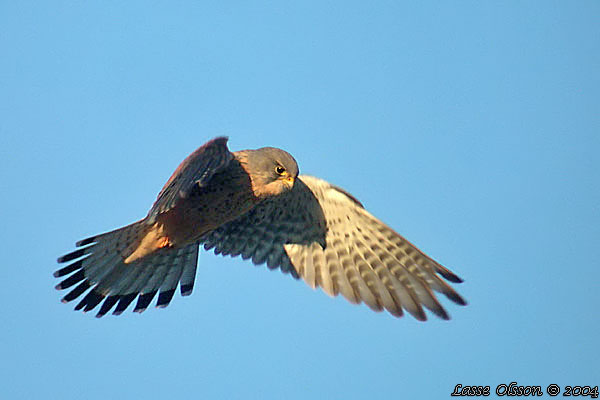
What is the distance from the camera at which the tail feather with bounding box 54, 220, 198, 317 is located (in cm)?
589

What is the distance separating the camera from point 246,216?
654 centimetres

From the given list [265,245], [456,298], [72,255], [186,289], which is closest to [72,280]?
[72,255]

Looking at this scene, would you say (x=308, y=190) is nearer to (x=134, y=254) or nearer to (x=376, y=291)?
(x=376, y=291)

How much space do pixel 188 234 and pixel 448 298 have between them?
222cm

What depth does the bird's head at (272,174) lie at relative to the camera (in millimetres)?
5672

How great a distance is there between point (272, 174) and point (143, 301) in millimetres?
1667

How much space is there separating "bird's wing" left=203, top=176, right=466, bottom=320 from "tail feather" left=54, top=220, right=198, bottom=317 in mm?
421

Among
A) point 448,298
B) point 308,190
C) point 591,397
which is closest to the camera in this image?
point 591,397

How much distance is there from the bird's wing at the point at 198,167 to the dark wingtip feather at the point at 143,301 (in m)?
1.33

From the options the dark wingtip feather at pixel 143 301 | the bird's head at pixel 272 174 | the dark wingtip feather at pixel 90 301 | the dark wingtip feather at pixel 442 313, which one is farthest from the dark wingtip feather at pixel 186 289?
the dark wingtip feather at pixel 442 313

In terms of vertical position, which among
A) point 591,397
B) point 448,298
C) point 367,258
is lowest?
point 591,397

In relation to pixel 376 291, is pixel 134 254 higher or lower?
higher

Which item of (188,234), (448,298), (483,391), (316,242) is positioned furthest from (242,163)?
(483,391)

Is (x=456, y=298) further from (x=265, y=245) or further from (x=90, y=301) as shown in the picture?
(x=90, y=301)
